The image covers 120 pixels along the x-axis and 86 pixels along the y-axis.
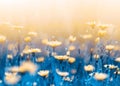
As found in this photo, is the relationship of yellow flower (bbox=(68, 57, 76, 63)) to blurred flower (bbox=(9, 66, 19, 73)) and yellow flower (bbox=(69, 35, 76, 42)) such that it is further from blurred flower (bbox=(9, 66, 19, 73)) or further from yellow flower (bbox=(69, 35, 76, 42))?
blurred flower (bbox=(9, 66, 19, 73))

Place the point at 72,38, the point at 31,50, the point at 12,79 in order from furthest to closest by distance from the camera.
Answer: the point at 72,38 < the point at 31,50 < the point at 12,79

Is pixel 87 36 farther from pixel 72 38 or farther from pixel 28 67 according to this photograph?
pixel 28 67

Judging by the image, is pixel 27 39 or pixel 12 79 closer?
pixel 12 79

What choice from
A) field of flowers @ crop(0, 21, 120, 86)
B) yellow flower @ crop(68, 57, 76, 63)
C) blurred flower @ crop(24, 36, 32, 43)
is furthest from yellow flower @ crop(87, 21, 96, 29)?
blurred flower @ crop(24, 36, 32, 43)

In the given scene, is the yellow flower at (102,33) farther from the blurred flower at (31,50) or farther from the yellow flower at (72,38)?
the blurred flower at (31,50)

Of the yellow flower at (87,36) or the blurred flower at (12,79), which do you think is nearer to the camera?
the blurred flower at (12,79)

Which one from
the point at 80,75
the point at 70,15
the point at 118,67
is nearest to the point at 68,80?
the point at 80,75

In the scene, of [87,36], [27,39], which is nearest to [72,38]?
[87,36]

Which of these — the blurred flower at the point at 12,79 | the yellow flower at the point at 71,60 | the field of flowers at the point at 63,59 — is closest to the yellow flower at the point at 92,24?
the field of flowers at the point at 63,59

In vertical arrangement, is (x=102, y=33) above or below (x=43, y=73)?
Answer: above
